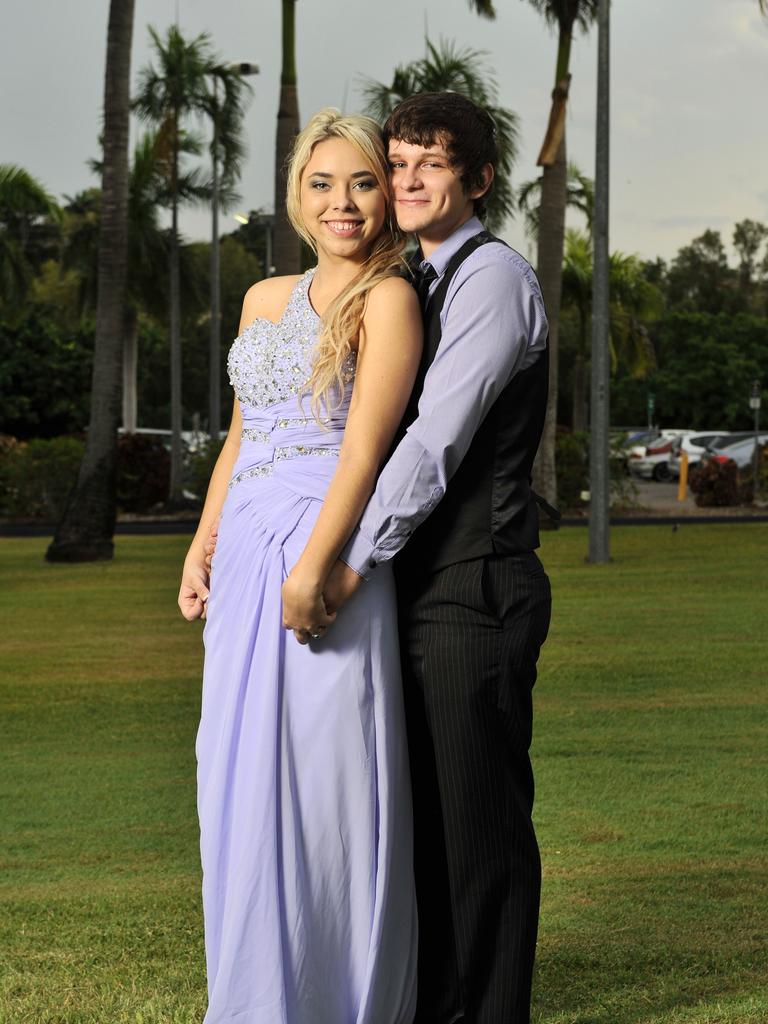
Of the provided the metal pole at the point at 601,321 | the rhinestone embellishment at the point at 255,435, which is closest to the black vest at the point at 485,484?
the rhinestone embellishment at the point at 255,435

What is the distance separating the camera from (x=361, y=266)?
3.54 m

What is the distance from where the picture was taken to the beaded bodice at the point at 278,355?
3.50 m

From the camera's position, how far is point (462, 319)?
334 cm

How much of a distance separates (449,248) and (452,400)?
0.42 meters

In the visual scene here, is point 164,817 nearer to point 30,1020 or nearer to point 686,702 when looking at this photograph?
point 30,1020

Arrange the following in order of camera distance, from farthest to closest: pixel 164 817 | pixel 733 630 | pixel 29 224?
1. pixel 29 224
2. pixel 733 630
3. pixel 164 817

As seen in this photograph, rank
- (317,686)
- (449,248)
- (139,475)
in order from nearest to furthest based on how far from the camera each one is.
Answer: (317,686), (449,248), (139,475)

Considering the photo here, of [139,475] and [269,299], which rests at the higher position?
[269,299]

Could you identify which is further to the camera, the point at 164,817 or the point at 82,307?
the point at 82,307

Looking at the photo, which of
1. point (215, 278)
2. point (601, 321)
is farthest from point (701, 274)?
point (601, 321)

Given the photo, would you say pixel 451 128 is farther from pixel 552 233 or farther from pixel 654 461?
pixel 654 461

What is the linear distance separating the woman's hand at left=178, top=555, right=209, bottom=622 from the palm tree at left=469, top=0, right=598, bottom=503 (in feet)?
67.3

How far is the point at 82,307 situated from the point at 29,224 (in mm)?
21727

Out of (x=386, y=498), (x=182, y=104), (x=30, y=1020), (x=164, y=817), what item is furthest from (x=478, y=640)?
(x=182, y=104)
